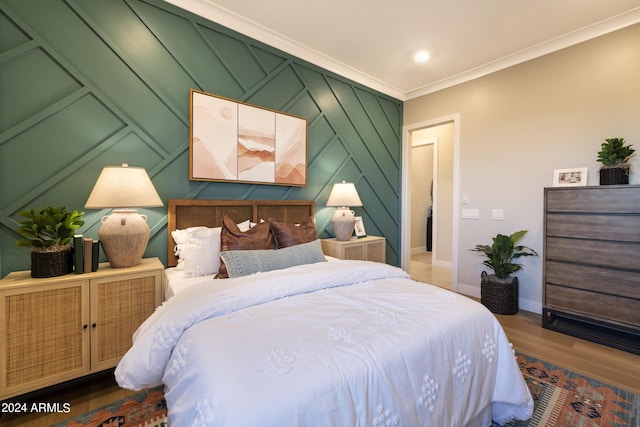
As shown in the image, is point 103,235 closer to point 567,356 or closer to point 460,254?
point 567,356

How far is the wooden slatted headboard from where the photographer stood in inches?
92.7

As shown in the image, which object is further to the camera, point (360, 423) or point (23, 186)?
point (23, 186)

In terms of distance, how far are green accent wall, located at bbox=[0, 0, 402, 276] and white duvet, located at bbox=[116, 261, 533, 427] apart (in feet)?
4.20

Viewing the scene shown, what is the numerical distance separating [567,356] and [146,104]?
12.8ft

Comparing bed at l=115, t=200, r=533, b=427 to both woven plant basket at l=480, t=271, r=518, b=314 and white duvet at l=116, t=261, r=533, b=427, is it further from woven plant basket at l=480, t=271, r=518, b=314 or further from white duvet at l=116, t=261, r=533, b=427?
woven plant basket at l=480, t=271, r=518, b=314

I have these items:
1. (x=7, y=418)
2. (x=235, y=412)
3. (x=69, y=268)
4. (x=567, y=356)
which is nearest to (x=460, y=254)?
(x=567, y=356)

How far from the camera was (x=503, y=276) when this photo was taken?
10.4 ft

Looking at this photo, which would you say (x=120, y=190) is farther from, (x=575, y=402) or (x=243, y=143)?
(x=575, y=402)

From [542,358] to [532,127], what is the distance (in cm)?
237

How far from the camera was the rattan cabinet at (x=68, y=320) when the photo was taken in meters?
1.54

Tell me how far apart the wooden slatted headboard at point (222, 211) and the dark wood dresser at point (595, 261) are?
2.44 m

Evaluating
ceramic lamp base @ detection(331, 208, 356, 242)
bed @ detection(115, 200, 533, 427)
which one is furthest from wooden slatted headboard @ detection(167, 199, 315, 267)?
bed @ detection(115, 200, 533, 427)

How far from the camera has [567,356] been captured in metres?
2.26

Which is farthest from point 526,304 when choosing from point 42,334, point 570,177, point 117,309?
point 42,334
